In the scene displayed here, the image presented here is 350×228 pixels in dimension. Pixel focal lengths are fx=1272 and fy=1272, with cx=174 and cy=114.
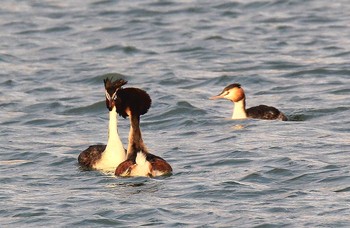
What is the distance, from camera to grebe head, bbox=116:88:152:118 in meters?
16.1

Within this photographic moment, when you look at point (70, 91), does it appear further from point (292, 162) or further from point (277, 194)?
point (277, 194)

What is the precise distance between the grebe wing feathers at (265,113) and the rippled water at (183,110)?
6.2 inches

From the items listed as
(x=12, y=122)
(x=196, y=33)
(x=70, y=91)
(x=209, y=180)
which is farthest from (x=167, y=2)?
(x=209, y=180)

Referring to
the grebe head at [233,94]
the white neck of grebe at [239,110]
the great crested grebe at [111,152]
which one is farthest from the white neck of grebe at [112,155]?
the grebe head at [233,94]

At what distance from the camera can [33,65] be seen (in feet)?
84.1

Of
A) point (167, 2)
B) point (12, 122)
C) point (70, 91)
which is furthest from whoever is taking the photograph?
point (167, 2)

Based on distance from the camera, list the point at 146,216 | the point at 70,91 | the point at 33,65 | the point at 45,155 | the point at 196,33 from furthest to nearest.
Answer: the point at 196,33 < the point at 33,65 < the point at 70,91 < the point at 45,155 < the point at 146,216

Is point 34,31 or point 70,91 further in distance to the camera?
point 34,31

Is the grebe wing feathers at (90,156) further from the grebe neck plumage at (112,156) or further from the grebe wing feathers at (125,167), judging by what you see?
the grebe wing feathers at (125,167)

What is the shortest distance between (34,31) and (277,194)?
617 inches

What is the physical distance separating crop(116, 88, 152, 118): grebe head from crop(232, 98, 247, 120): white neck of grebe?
407 centimetres

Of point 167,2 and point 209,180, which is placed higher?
point 167,2

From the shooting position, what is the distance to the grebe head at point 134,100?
52.8 feet

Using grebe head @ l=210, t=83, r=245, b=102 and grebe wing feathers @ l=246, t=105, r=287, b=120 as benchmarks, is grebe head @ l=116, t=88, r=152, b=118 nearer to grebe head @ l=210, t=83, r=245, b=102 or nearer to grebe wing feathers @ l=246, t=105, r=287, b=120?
grebe wing feathers @ l=246, t=105, r=287, b=120
